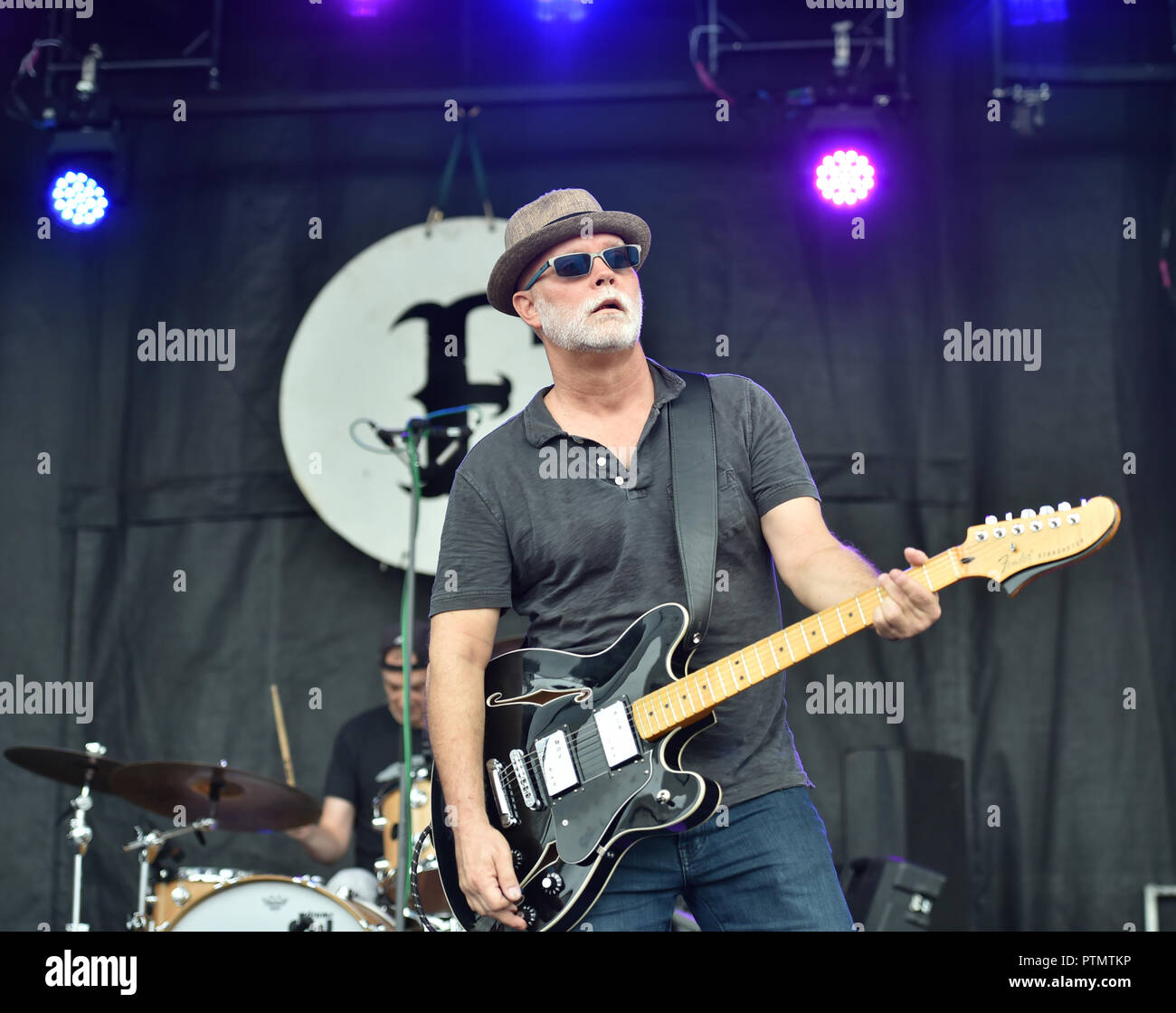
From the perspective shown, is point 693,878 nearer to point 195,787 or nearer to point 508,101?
point 195,787

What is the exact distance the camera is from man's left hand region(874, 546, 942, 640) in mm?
2680

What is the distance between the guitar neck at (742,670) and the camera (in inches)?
113

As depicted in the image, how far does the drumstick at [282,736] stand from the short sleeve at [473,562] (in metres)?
2.97

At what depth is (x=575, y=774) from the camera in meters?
3.04

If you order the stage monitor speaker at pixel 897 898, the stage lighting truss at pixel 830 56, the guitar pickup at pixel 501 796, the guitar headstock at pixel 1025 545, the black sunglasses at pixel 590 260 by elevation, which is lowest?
the stage monitor speaker at pixel 897 898

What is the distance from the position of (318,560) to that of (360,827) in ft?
4.03

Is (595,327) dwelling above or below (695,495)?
above

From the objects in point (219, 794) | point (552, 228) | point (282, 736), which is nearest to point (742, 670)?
point (552, 228)

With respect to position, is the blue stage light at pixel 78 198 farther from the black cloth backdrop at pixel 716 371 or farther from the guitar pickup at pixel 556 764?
the guitar pickup at pixel 556 764

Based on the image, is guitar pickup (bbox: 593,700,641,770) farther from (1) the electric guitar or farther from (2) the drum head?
(2) the drum head

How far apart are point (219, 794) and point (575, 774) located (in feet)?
8.34

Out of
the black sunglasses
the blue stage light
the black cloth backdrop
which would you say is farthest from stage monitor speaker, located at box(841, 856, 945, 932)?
the blue stage light

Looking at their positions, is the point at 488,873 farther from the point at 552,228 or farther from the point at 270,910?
the point at 270,910

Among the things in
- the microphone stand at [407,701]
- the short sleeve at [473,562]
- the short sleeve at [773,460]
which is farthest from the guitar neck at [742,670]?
the microphone stand at [407,701]
